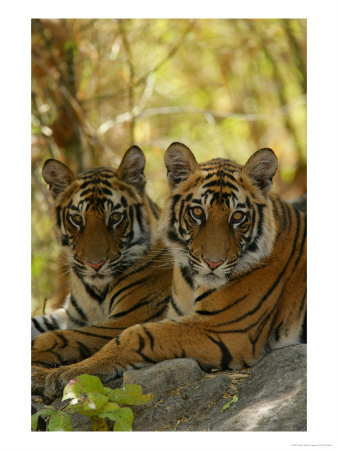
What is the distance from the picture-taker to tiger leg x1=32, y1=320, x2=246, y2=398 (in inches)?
130

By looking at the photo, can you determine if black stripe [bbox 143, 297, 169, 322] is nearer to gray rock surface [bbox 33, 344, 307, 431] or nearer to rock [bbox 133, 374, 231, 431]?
gray rock surface [bbox 33, 344, 307, 431]

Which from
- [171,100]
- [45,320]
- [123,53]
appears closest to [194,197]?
[45,320]

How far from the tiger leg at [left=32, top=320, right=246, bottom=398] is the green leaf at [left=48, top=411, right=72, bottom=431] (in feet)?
1.56

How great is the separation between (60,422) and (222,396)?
799 mm

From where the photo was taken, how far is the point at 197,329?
11.2 feet

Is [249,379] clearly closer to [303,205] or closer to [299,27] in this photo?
A: [303,205]

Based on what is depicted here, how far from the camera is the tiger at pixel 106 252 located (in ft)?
12.4

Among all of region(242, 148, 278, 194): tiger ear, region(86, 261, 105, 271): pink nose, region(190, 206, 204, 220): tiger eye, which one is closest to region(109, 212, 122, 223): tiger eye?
region(86, 261, 105, 271): pink nose

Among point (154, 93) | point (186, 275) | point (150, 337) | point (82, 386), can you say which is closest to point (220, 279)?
point (186, 275)

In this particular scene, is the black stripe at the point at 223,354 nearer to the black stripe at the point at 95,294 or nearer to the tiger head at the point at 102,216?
the tiger head at the point at 102,216

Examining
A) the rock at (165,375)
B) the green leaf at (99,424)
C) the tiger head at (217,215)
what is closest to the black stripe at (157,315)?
the tiger head at (217,215)

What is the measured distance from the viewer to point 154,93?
28.0 feet
